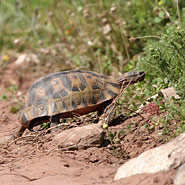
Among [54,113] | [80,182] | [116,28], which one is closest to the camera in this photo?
[80,182]

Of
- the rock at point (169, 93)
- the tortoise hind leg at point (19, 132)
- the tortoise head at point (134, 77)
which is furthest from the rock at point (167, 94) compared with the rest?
the tortoise hind leg at point (19, 132)

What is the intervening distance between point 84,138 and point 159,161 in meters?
1.08

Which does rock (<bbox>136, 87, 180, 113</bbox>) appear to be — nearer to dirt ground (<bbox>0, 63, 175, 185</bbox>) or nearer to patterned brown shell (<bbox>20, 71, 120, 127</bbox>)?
dirt ground (<bbox>0, 63, 175, 185</bbox>)

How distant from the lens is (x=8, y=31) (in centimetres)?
1034

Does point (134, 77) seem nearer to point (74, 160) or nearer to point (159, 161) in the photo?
point (74, 160)

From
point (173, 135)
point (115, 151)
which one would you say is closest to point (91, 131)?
point (115, 151)

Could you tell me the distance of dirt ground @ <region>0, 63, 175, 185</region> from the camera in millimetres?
3264

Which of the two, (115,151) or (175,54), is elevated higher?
(175,54)

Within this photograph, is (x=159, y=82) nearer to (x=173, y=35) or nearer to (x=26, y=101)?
(x=173, y=35)

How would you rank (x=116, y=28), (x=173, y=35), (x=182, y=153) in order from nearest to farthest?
(x=182, y=153) < (x=173, y=35) < (x=116, y=28)

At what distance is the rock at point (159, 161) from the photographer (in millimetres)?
2965

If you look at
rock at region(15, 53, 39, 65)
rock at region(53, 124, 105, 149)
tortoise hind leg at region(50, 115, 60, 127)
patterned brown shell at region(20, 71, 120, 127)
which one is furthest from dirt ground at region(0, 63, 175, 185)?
rock at region(15, 53, 39, 65)

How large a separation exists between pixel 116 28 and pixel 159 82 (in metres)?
2.48

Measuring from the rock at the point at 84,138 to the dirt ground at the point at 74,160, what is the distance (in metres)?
0.05
